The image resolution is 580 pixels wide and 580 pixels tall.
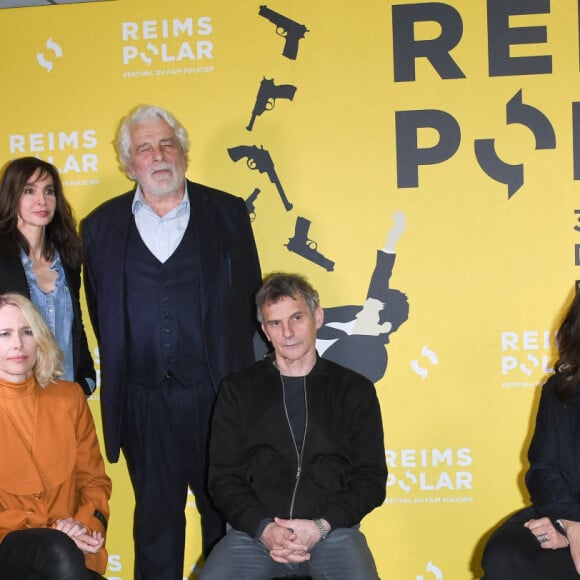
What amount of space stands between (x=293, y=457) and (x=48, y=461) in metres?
0.74

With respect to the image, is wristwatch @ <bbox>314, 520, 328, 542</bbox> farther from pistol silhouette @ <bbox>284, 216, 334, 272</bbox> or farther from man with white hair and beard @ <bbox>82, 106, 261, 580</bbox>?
pistol silhouette @ <bbox>284, 216, 334, 272</bbox>

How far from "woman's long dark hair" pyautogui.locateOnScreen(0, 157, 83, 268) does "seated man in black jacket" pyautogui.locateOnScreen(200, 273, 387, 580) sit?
83 centimetres

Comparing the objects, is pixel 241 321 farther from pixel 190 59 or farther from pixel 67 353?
pixel 190 59

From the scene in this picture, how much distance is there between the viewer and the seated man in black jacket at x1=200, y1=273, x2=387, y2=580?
91.7 inches

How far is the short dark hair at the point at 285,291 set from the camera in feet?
8.29

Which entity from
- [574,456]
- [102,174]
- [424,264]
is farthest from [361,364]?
[102,174]

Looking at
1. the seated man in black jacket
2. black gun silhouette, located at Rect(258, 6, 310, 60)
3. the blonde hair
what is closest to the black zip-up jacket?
the seated man in black jacket

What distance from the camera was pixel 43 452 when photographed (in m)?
2.39

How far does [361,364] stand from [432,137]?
97 centimetres

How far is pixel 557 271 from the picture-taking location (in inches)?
126

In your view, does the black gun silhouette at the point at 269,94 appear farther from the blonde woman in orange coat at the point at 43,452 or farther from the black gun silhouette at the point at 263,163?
the blonde woman in orange coat at the point at 43,452

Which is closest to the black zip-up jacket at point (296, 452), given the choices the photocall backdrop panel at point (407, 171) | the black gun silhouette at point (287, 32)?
the photocall backdrop panel at point (407, 171)

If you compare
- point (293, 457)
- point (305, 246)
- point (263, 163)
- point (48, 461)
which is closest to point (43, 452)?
point (48, 461)

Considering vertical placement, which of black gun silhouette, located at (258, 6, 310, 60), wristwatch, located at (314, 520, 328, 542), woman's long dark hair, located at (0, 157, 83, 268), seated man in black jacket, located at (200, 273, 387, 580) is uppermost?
black gun silhouette, located at (258, 6, 310, 60)
